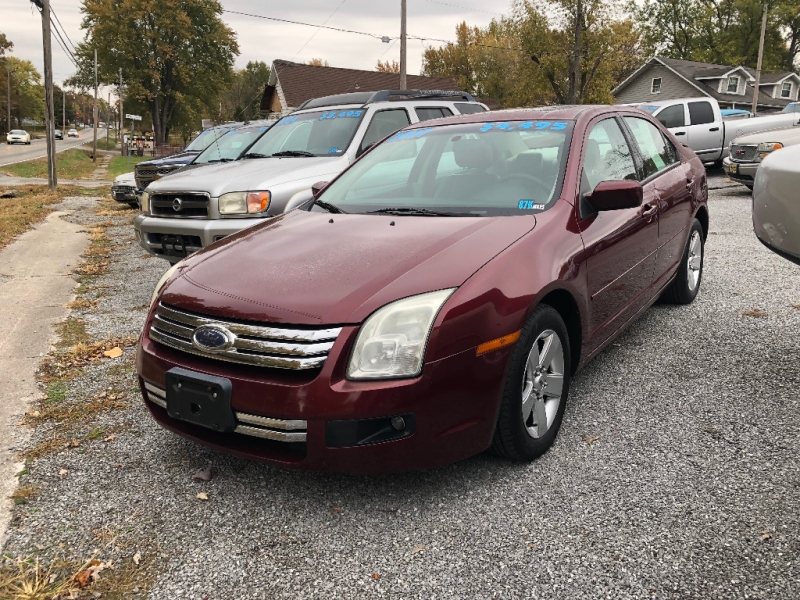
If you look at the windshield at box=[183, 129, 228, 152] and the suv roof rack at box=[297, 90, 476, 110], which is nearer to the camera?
the suv roof rack at box=[297, 90, 476, 110]

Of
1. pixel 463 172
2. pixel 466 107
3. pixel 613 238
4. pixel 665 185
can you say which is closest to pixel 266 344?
pixel 463 172

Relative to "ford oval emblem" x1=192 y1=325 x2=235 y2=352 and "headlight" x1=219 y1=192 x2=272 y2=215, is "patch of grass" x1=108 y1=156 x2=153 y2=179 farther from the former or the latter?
"ford oval emblem" x1=192 y1=325 x2=235 y2=352

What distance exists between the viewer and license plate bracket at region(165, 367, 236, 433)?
2.53m

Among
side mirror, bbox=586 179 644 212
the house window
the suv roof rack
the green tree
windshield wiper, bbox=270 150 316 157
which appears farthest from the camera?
the green tree

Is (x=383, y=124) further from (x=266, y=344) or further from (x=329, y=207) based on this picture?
(x=266, y=344)

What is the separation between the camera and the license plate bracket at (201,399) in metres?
2.53

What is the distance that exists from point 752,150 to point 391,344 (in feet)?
34.3

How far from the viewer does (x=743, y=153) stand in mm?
10875

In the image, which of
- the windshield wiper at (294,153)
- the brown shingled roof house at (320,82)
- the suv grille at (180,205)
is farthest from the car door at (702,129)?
the brown shingled roof house at (320,82)

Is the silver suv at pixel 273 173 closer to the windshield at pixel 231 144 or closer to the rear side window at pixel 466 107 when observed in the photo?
the rear side window at pixel 466 107

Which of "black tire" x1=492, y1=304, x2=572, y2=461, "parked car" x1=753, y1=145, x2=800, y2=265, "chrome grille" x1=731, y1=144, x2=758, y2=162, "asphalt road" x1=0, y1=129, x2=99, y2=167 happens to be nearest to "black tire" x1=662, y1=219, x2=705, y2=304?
"parked car" x1=753, y1=145, x2=800, y2=265

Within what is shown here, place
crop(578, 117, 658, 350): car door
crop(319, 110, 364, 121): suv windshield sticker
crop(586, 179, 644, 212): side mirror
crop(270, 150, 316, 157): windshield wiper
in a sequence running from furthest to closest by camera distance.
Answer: crop(319, 110, 364, 121): suv windshield sticker, crop(270, 150, 316, 157): windshield wiper, crop(578, 117, 658, 350): car door, crop(586, 179, 644, 212): side mirror

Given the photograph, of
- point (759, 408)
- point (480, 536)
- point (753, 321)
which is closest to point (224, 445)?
point (480, 536)

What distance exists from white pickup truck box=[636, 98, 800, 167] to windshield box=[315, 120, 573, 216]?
12.7m
